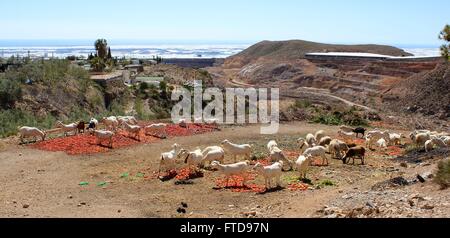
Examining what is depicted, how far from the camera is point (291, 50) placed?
114 meters

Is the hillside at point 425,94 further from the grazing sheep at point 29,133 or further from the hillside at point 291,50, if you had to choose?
the hillside at point 291,50

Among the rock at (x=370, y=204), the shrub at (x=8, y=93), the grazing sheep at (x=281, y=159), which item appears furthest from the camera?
the shrub at (x=8, y=93)

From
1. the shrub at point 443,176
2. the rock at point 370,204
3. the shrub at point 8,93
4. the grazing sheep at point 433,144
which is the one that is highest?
the shrub at point 8,93

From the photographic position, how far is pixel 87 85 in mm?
41000

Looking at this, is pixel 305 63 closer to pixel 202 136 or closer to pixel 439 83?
pixel 439 83

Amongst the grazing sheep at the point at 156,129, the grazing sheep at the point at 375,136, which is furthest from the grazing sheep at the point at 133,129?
the grazing sheep at the point at 375,136

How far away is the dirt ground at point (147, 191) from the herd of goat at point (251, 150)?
2.02 feet

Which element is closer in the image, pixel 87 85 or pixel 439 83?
pixel 87 85

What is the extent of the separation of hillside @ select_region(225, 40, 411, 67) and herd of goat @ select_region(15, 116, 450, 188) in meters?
73.2

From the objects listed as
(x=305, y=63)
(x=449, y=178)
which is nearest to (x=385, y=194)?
(x=449, y=178)

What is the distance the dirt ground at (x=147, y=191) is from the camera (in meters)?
12.5

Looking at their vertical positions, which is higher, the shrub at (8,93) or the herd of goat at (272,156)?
the shrub at (8,93)
